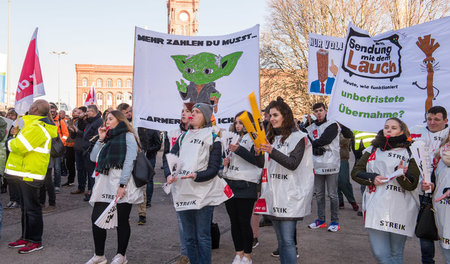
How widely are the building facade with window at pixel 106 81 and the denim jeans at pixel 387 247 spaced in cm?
9795

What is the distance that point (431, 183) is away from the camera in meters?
3.67

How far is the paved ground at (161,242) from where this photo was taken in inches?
201

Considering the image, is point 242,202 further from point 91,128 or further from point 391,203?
point 91,128

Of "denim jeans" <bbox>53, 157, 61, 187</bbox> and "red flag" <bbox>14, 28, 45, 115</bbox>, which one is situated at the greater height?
"red flag" <bbox>14, 28, 45, 115</bbox>

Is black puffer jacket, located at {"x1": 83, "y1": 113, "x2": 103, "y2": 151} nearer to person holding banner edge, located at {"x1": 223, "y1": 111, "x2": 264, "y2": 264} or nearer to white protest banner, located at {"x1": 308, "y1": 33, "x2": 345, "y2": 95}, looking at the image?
white protest banner, located at {"x1": 308, "y1": 33, "x2": 345, "y2": 95}

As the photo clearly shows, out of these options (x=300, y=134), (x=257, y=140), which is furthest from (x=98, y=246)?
(x=300, y=134)

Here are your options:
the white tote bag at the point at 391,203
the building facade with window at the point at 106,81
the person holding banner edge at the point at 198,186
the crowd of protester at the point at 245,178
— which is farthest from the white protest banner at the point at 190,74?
the building facade with window at the point at 106,81

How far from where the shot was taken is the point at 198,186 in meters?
4.24

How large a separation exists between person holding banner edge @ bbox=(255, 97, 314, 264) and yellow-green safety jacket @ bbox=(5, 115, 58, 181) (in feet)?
9.86

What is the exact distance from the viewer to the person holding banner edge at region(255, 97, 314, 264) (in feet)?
12.7

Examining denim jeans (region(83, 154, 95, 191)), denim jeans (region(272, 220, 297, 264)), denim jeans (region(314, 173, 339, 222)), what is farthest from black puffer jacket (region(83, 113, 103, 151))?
denim jeans (region(272, 220, 297, 264))

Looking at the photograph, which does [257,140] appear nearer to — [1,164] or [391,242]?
[391,242]

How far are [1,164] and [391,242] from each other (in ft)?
16.1

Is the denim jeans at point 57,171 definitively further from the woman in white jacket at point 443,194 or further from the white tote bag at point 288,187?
the woman in white jacket at point 443,194
